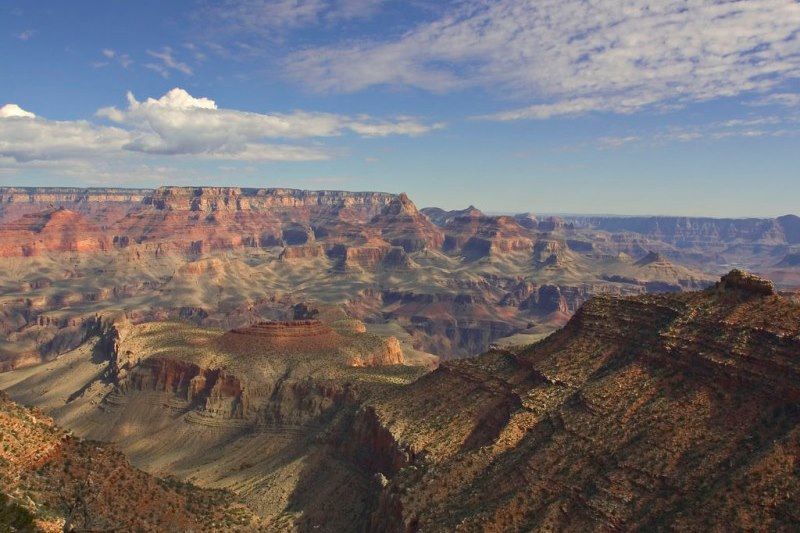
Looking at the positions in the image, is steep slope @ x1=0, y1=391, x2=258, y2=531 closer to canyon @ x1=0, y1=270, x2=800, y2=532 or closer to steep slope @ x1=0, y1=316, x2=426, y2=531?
canyon @ x1=0, y1=270, x2=800, y2=532

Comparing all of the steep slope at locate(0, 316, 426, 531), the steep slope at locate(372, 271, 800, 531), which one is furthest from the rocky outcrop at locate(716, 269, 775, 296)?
the steep slope at locate(0, 316, 426, 531)

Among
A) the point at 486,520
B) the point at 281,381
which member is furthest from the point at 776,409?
the point at 281,381

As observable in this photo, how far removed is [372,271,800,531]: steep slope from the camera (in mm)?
40156

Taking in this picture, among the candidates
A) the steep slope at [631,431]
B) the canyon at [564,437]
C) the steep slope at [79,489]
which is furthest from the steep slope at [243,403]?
the steep slope at [631,431]

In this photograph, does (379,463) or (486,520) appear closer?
(486,520)

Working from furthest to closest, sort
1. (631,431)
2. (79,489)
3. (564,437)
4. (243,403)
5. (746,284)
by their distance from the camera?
(243,403)
(746,284)
(564,437)
(631,431)
(79,489)

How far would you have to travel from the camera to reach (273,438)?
95.9 metres

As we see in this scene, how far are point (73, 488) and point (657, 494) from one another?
43.4 metres

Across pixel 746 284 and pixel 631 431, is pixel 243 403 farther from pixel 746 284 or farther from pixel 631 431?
pixel 746 284

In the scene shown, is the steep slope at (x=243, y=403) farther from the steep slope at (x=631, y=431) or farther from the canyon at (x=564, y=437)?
the steep slope at (x=631, y=431)

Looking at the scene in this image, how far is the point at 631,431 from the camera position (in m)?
47.7

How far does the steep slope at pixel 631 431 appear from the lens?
132ft

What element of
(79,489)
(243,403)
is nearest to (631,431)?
(79,489)

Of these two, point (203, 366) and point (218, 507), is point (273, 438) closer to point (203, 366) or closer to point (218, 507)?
point (203, 366)
